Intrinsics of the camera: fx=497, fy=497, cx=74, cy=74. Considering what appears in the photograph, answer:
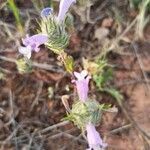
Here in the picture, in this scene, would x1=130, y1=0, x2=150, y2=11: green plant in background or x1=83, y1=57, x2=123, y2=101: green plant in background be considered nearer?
x1=83, y1=57, x2=123, y2=101: green plant in background

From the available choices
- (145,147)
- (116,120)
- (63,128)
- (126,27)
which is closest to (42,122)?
(63,128)

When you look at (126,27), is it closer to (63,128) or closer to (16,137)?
(63,128)

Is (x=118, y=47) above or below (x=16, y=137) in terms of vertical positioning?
above

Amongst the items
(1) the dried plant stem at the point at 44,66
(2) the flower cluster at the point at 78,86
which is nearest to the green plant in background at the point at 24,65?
(1) the dried plant stem at the point at 44,66

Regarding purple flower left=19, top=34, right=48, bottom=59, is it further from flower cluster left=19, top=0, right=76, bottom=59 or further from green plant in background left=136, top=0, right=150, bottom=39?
green plant in background left=136, top=0, right=150, bottom=39

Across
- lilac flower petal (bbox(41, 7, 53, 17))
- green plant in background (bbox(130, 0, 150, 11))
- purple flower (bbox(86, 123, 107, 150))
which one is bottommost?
purple flower (bbox(86, 123, 107, 150))

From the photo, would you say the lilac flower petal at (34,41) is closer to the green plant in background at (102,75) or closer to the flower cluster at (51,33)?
the flower cluster at (51,33)

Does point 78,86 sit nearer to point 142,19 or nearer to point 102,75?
point 102,75

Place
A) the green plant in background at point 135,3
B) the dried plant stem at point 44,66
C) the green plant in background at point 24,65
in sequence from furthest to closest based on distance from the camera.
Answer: the green plant in background at point 135,3
the dried plant stem at point 44,66
the green plant in background at point 24,65

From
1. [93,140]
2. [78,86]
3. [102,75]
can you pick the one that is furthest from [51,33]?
[102,75]

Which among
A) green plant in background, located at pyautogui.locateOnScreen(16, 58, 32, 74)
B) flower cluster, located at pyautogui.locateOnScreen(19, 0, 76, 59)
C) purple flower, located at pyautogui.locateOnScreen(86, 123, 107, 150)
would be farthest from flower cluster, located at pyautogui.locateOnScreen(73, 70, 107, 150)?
green plant in background, located at pyautogui.locateOnScreen(16, 58, 32, 74)

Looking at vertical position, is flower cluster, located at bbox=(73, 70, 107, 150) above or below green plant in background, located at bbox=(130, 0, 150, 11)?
below
